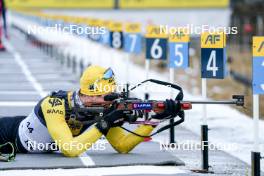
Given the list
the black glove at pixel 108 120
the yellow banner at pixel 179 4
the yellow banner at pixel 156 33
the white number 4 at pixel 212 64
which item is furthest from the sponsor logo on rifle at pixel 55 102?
the yellow banner at pixel 179 4

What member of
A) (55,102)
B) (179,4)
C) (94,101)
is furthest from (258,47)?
(179,4)

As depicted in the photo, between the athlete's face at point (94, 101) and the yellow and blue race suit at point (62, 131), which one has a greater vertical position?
the athlete's face at point (94, 101)

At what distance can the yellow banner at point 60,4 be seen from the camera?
68188 mm

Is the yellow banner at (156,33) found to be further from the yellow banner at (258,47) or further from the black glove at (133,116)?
the yellow banner at (258,47)

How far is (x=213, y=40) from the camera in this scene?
11938 mm

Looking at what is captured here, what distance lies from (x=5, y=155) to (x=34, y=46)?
31982 millimetres

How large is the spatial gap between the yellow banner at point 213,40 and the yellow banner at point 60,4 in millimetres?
56666

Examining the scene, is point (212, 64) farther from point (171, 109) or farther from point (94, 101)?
point (94, 101)

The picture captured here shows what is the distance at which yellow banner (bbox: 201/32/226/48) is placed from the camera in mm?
11859

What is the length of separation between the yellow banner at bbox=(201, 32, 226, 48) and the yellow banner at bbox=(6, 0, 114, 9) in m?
56.7

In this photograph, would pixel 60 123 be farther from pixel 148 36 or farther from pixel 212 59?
pixel 148 36

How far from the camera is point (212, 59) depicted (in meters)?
12.0

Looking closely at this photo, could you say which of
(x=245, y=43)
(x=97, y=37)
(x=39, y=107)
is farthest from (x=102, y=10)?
(x=39, y=107)

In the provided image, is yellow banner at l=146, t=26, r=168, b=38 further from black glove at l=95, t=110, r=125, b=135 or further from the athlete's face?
black glove at l=95, t=110, r=125, b=135
